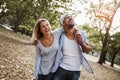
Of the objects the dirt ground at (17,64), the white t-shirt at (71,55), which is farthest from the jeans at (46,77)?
the dirt ground at (17,64)

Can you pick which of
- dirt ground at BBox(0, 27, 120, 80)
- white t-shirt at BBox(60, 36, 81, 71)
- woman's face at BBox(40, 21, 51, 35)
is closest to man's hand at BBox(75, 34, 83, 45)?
white t-shirt at BBox(60, 36, 81, 71)

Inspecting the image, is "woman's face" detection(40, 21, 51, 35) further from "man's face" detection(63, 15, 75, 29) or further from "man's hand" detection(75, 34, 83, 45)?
"man's hand" detection(75, 34, 83, 45)

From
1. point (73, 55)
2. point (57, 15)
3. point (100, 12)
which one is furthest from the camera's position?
point (100, 12)

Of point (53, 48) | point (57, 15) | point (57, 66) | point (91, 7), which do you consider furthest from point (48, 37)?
point (91, 7)

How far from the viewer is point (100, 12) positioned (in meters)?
43.9

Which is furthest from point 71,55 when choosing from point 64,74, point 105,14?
point 105,14

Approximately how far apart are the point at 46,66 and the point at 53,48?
340 millimetres

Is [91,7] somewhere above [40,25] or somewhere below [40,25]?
below

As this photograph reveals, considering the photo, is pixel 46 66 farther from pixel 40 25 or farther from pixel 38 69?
pixel 40 25

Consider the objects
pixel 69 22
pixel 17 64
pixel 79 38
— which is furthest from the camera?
pixel 17 64

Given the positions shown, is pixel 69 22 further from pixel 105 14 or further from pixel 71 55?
pixel 105 14

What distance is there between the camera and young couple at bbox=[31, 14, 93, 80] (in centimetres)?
495

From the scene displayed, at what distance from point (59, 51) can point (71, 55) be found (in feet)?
0.69

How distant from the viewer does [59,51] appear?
16.2 ft
